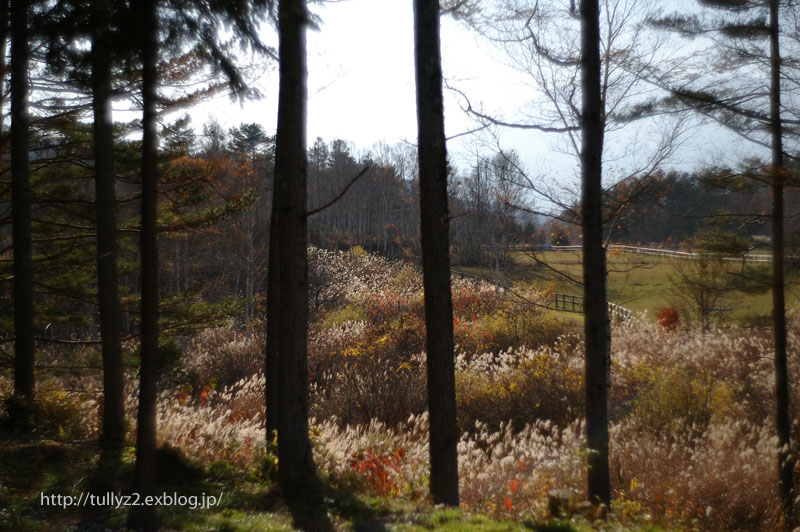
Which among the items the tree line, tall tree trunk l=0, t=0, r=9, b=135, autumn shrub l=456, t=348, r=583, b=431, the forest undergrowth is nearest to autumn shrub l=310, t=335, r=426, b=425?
the forest undergrowth

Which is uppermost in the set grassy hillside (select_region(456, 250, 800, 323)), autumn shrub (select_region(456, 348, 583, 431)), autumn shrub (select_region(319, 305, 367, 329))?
grassy hillside (select_region(456, 250, 800, 323))

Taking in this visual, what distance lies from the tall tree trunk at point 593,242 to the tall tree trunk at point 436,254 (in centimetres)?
181

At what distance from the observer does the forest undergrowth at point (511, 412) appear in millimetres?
5992

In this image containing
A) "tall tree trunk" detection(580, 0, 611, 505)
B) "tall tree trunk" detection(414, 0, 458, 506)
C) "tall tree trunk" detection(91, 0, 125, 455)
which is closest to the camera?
"tall tree trunk" detection(414, 0, 458, 506)

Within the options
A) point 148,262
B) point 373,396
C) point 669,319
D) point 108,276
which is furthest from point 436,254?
point 669,319

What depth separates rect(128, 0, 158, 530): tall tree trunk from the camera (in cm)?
442

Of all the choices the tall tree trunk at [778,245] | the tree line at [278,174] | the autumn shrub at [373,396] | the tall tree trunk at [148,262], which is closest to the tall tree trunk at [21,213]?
the tree line at [278,174]

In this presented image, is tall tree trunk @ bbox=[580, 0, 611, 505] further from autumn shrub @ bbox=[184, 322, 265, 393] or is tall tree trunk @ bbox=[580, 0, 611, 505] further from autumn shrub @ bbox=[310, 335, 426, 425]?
autumn shrub @ bbox=[184, 322, 265, 393]

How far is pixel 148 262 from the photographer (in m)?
4.68

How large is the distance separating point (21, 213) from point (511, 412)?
1001 centimetres

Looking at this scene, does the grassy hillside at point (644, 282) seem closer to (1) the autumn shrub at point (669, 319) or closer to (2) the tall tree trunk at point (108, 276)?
(1) the autumn shrub at point (669, 319)

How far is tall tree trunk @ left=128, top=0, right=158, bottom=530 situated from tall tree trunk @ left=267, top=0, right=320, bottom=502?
4.20ft

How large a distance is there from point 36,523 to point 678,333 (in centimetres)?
1392

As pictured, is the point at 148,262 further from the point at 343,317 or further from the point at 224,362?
the point at 343,317
